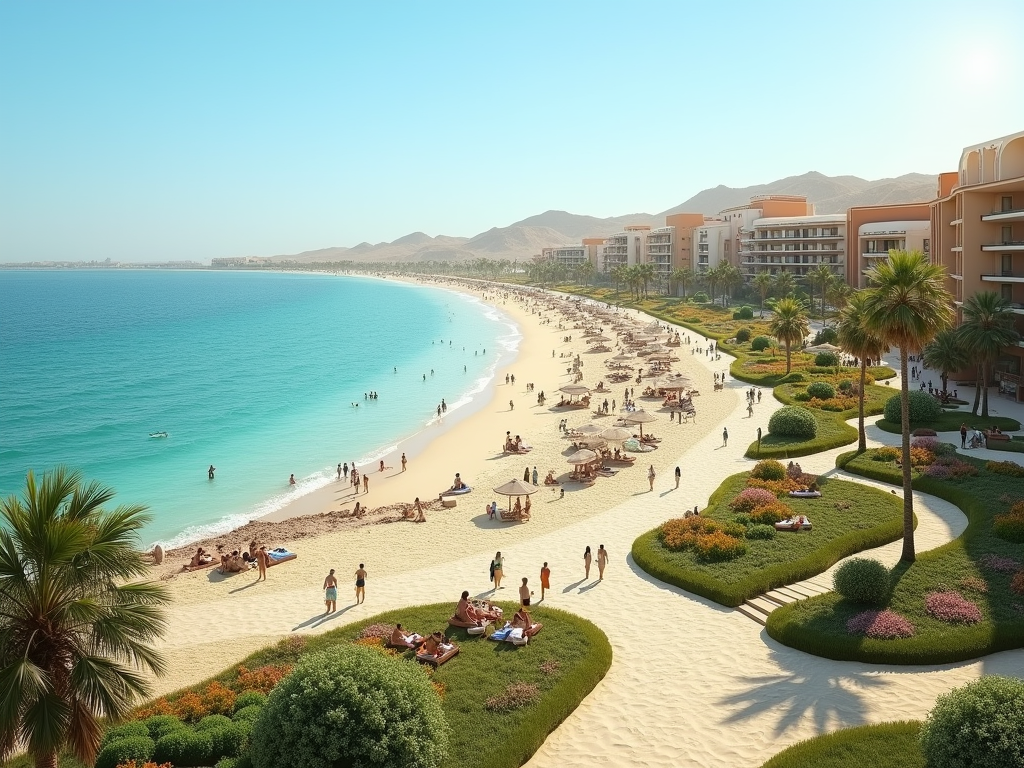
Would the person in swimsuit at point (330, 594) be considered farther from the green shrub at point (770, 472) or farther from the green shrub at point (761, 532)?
Result: the green shrub at point (770, 472)

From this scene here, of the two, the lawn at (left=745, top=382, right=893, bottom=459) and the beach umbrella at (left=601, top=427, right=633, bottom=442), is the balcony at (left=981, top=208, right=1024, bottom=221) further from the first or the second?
the beach umbrella at (left=601, top=427, right=633, bottom=442)

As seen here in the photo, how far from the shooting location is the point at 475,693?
14867 millimetres

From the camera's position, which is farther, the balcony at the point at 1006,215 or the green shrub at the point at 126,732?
the balcony at the point at 1006,215

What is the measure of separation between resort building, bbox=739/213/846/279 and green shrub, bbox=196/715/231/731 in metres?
86.7

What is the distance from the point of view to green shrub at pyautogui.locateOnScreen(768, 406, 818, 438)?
35812 millimetres

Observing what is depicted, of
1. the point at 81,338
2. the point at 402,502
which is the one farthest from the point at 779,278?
the point at 81,338

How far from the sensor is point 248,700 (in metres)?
14.8

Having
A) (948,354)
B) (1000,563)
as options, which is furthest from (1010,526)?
(948,354)

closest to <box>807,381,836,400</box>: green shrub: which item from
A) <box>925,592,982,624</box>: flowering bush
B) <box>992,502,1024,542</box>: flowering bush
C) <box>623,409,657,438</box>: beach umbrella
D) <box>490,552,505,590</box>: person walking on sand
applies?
<box>623,409,657,438</box>: beach umbrella

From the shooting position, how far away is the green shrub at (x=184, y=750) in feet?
42.5

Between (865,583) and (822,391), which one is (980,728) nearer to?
(865,583)

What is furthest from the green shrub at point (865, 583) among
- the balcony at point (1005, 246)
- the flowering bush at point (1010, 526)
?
the balcony at point (1005, 246)

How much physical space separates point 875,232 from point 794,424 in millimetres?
51645

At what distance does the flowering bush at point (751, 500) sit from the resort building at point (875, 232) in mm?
57509
